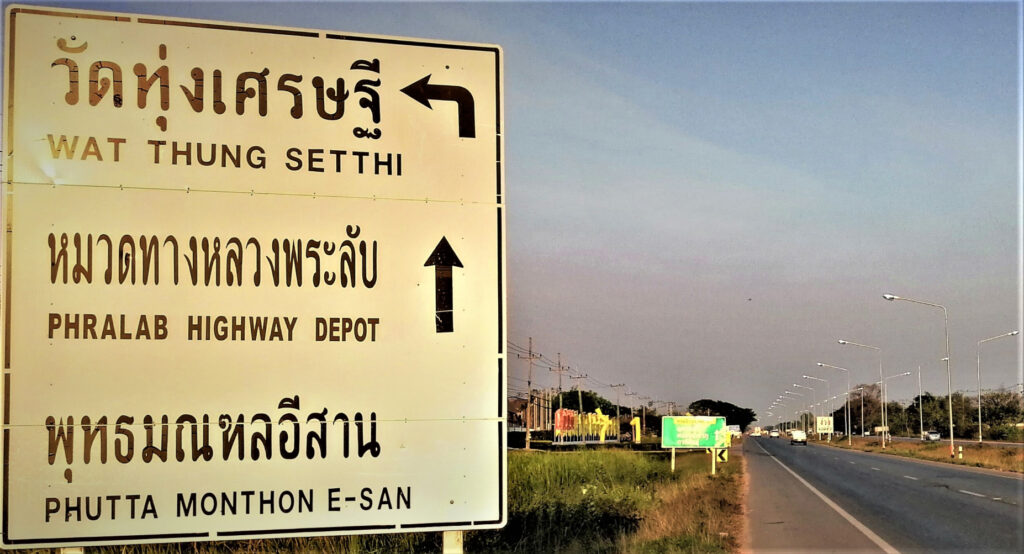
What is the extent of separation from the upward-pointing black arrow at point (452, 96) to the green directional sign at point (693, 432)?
98.0 ft

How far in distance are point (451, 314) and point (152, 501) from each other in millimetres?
1644

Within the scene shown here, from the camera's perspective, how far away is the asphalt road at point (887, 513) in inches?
614

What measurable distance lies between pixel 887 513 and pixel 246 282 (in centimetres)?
1910

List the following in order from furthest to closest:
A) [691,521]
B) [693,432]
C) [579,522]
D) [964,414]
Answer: [964,414], [693,432], [691,521], [579,522]

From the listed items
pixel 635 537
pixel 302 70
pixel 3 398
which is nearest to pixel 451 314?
pixel 302 70

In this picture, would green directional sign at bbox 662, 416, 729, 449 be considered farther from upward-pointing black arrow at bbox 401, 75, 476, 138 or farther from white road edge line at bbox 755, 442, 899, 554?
upward-pointing black arrow at bbox 401, 75, 476, 138

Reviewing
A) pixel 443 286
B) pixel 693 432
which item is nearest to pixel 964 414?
pixel 693 432

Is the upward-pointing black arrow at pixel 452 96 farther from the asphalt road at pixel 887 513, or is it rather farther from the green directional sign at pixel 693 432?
the green directional sign at pixel 693 432

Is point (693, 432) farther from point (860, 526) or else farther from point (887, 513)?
point (860, 526)

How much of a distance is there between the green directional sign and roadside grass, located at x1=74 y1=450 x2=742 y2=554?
24.6ft

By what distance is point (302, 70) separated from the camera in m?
5.09

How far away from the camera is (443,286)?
201 inches

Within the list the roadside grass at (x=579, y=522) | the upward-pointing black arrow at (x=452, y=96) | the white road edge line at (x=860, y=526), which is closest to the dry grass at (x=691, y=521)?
the roadside grass at (x=579, y=522)

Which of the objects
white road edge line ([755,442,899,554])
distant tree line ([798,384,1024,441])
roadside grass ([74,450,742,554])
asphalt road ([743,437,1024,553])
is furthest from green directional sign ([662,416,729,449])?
Result: distant tree line ([798,384,1024,441])
